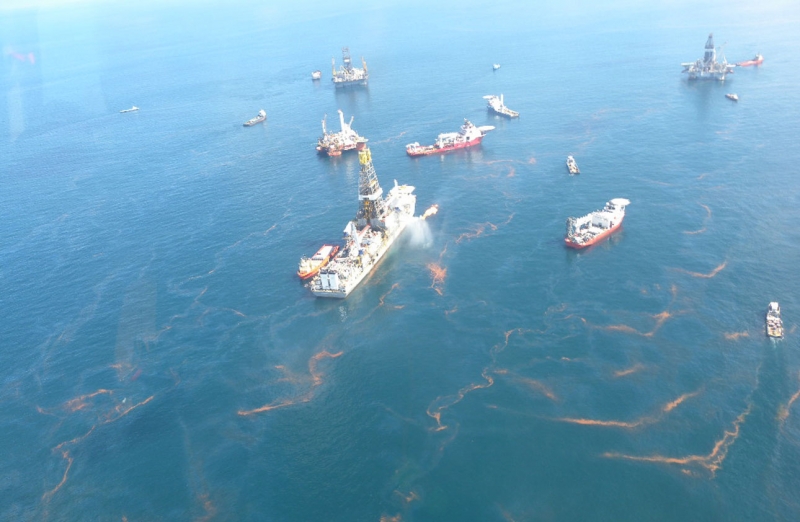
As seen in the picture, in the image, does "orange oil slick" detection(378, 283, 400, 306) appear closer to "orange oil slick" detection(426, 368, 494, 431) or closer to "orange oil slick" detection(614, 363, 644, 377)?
"orange oil slick" detection(426, 368, 494, 431)

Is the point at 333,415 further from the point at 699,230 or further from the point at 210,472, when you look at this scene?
the point at 699,230

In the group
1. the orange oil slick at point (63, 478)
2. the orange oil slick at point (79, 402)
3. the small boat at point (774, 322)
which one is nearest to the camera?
the orange oil slick at point (63, 478)

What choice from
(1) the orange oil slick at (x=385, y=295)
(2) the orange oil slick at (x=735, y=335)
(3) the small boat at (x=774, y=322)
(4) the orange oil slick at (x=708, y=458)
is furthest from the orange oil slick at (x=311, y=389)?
(3) the small boat at (x=774, y=322)

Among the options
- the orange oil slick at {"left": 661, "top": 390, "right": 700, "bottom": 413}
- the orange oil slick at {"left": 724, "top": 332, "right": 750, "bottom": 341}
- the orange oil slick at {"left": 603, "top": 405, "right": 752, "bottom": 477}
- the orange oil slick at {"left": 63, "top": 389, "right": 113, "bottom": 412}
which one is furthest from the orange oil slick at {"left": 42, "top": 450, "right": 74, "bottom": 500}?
the orange oil slick at {"left": 724, "top": 332, "right": 750, "bottom": 341}

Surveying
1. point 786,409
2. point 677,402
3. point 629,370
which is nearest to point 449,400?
point 629,370

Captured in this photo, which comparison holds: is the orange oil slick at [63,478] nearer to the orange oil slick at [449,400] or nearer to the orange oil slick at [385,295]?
the orange oil slick at [449,400]

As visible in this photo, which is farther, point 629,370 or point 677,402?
point 629,370

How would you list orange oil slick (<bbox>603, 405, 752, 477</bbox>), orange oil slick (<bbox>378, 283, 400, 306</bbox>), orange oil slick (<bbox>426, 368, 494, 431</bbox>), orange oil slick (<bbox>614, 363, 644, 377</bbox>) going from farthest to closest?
orange oil slick (<bbox>378, 283, 400, 306</bbox>)
orange oil slick (<bbox>614, 363, 644, 377</bbox>)
orange oil slick (<bbox>426, 368, 494, 431</bbox>)
orange oil slick (<bbox>603, 405, 752, 477</bbox>)

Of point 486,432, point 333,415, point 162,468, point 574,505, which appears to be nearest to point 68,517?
point 162,468

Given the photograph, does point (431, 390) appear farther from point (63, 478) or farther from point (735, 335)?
point (63, 478)
